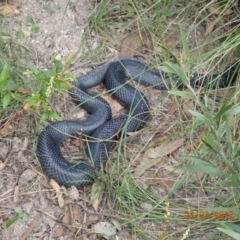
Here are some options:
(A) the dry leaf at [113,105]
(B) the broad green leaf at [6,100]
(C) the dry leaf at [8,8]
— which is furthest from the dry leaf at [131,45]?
(B) the broad green leaf at [6,100]

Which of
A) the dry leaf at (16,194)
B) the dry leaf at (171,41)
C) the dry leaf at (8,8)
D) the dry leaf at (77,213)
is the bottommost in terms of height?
the dry leaf at (77,213)

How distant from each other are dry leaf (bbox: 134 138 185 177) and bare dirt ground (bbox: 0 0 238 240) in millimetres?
24

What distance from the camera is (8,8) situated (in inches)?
190

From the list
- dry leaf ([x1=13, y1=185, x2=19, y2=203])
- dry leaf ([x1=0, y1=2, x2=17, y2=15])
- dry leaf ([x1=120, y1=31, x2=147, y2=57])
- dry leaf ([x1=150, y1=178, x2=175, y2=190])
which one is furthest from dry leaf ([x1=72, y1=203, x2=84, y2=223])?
dry leaf ([x1=0, y1=2, x2=17, y2=15])

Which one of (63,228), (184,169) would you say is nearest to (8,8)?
(63,228)

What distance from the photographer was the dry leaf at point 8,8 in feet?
15.6

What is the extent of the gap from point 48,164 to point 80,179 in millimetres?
247

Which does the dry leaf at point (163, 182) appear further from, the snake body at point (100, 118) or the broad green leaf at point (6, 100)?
the broad green leaf at point (6, 100)

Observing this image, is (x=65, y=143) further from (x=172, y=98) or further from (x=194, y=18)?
(x=194, y=18)

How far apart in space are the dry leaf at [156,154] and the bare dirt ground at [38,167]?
0.02 metres

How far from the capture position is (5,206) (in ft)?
12.4

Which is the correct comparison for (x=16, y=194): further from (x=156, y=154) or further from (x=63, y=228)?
(x=156, y=154)
